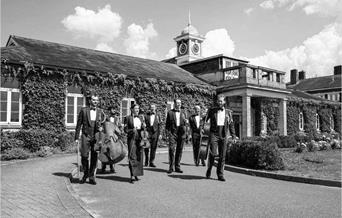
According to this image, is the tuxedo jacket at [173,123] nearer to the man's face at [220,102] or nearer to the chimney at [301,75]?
the man's face at [220,102]

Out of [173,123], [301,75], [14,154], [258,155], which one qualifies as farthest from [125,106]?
→ [301,75]

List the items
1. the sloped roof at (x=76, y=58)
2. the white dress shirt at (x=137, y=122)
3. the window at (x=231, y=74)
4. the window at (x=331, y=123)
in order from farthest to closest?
the window at (x=331, y=123) → the window at (x=231, y=74) → the sloped roof at (x=76, y=58) → the white dress shirt at (x=137, y=122)

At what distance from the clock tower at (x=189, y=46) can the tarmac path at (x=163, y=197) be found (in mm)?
35711

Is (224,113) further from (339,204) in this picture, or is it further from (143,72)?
(143,72)

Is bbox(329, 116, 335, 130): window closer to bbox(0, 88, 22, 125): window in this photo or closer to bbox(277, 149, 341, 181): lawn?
bbox(277, 149, 341, 181): lawn

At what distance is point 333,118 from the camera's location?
117ft

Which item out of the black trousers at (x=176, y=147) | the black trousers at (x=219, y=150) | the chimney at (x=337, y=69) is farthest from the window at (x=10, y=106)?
the chimney at (x=337, y=69)

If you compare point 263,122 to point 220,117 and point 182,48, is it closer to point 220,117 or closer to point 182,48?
point 220,117

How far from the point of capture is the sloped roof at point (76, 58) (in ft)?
56.5

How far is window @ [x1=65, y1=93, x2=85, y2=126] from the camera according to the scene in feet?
57.4

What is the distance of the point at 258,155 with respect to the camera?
1009cm

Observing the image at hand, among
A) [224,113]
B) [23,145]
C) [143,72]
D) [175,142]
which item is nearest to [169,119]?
[175,142]

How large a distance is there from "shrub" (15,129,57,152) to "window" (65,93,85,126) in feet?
7.07

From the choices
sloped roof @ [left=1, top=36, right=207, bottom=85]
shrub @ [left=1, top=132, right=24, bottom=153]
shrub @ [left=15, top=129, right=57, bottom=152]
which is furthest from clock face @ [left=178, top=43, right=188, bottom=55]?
shrub @ [left=1, top=132, right=24, bottom=153]
